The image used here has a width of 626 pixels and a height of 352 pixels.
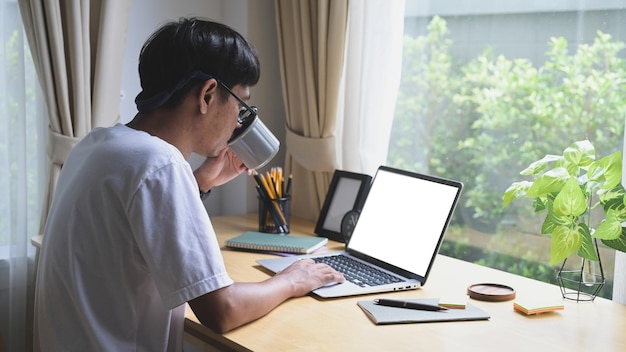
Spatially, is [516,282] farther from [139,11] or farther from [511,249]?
[139,11]

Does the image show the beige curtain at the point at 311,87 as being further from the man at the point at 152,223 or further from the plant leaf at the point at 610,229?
the plant leaf at the point at 610,229

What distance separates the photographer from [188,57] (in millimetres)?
1474

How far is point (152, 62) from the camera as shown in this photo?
4.94 ft

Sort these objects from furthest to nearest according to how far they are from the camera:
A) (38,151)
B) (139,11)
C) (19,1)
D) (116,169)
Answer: (139,11), (38,151), (19,1), (116,169)

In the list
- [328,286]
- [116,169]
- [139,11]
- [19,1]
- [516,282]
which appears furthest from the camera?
[139,11]

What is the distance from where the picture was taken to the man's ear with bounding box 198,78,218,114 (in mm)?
1471

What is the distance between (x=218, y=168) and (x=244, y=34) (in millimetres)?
755

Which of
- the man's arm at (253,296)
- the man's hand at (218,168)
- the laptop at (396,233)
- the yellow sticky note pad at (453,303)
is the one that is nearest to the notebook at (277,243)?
the laptop at (396,233)

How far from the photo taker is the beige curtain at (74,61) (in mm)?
2195

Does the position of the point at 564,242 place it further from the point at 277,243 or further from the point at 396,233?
the point at 277,243

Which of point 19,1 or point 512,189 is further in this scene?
point 19,1

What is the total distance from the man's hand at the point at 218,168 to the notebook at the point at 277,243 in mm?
187

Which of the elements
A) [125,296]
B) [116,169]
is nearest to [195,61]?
[116,169]

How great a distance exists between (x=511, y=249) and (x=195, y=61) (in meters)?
1.13
